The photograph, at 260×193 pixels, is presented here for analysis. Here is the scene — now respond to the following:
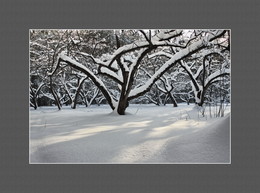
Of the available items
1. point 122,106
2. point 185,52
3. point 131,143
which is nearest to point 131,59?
point 122,106

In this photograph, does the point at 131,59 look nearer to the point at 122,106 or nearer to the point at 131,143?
the point at 122,106

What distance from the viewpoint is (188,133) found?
3256 millimetres

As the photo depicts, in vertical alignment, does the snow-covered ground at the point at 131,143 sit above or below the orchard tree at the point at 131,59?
below

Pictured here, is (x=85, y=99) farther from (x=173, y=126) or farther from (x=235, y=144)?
(x=235, y=144)

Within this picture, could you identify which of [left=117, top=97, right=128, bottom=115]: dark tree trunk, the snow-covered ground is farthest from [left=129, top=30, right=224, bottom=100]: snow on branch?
the snow-covered ground

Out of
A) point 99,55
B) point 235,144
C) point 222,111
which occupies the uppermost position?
A: point 99,55

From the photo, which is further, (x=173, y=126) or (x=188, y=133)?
(x=173, y=126)

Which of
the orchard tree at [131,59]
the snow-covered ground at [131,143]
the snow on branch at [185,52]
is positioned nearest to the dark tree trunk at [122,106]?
the orchard tree at [131,59]

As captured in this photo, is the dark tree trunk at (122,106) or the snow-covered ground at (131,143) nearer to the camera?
the snow-covered ground at (131,143)

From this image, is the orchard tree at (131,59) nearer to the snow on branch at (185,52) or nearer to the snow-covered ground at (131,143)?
the snow on branch at (185,52)

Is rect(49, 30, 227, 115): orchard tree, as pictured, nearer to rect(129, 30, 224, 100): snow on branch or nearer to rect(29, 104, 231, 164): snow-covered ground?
rect(129, 30, 224, 100): snow on branch

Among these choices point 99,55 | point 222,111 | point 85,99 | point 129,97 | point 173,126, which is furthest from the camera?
point 85,99

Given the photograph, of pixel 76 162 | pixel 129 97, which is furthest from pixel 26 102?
pixel 129 97

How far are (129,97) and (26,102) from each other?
8.65 feet
